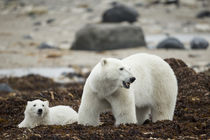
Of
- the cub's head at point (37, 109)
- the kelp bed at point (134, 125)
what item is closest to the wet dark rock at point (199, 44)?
the kelp bed at point (134, 125)

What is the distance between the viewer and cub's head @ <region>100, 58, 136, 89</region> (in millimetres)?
4422

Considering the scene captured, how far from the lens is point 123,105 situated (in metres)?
4.68

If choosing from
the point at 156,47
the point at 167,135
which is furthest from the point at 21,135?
the point at 156,47

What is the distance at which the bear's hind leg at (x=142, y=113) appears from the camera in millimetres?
5421

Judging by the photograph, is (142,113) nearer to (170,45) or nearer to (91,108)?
(91,108)

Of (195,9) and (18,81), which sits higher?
(195,9)

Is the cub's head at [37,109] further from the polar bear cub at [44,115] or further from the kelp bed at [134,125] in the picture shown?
the kelp bed at [134,125]

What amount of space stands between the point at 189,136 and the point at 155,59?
1.52m

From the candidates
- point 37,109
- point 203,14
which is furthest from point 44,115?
point 203,14

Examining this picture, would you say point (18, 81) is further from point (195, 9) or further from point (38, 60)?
point (195, 9)

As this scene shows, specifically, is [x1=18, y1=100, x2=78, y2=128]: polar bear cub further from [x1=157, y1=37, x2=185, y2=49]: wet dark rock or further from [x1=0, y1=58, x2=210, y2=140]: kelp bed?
[x1=157, y1=37, x2=185, y2=49]: wet dark rock

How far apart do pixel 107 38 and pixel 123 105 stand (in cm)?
1266

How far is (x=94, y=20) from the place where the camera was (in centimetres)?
2553

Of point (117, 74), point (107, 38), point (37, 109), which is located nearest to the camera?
point (117, 74)
